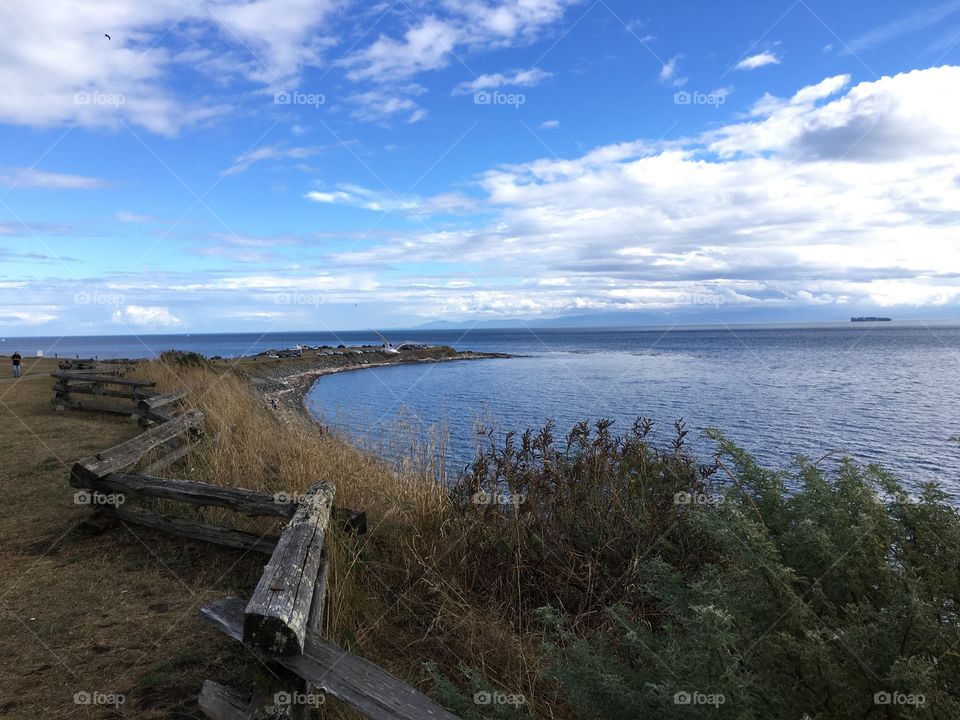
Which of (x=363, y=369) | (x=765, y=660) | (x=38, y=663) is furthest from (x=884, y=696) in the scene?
(x=363, y=369)

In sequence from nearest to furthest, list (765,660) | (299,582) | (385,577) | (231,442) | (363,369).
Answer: (765,660) → (299,582) → (385,577) → (231,442) → (363,369)

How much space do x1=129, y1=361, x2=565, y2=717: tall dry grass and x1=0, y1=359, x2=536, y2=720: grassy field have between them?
0.02 meters

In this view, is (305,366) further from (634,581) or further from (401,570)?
(634,581)

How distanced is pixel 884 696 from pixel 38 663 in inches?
213

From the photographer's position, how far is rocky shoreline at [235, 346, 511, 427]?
35375mm

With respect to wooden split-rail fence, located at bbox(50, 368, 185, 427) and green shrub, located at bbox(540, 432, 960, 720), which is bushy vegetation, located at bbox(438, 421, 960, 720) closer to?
green shrub, located at bbox(540, 432, 960, 720)

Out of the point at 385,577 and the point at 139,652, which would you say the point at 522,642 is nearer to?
the point at 385,577

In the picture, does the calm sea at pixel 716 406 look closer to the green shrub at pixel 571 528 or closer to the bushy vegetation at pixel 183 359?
the green shrub at pixel 571 528

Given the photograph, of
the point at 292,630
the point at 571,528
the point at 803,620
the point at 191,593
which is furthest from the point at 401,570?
the point at 803,620

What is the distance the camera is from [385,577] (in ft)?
18.7

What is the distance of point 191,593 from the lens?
18.3ft

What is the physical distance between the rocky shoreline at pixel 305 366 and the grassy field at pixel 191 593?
1861cm

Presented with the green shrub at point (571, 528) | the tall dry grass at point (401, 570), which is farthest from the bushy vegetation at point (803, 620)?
the green shrub at point (571, 528)

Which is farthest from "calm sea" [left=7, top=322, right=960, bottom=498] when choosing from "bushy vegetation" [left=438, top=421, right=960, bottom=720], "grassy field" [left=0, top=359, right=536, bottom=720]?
"bushy vegetation" [left=438, top=421, right=960, bottom=720]
